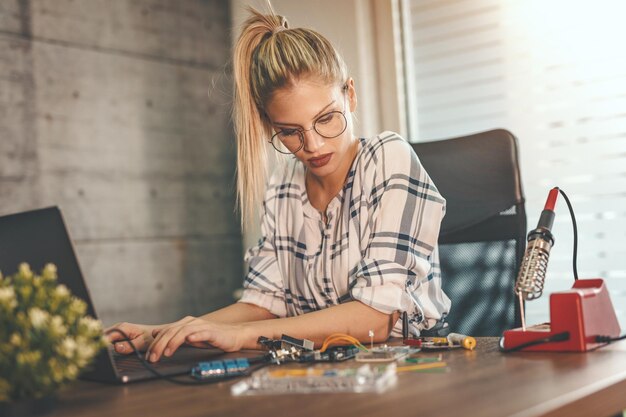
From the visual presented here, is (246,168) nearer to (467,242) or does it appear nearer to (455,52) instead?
(467,242)

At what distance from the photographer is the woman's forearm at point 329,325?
142cm

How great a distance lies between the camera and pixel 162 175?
347 centimetres

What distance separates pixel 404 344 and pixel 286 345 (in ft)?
Result: 0.64

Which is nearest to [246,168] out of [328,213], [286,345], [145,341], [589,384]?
→ [328,213]

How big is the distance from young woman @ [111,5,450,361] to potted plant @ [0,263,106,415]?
53 centimetres

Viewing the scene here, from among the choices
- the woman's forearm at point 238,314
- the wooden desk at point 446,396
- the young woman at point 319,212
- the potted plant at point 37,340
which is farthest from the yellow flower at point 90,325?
the woman's forearm at point 238,314

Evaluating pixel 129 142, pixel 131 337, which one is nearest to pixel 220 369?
pixel 131 337

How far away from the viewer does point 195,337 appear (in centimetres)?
131

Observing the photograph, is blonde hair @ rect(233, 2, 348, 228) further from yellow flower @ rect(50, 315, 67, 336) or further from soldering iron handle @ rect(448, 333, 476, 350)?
yellow flower @ rect(50, 315, 67, 336)

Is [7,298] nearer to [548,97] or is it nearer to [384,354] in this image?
[384,354]

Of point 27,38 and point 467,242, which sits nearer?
point 467,242

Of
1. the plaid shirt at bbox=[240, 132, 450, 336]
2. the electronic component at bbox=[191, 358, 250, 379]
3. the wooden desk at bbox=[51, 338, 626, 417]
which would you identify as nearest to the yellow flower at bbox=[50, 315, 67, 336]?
the wooden desk at bbox=[51, 338, 626, 417]

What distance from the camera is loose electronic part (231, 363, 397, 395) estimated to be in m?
0.90

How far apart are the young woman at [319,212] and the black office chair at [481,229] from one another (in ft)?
0.37
